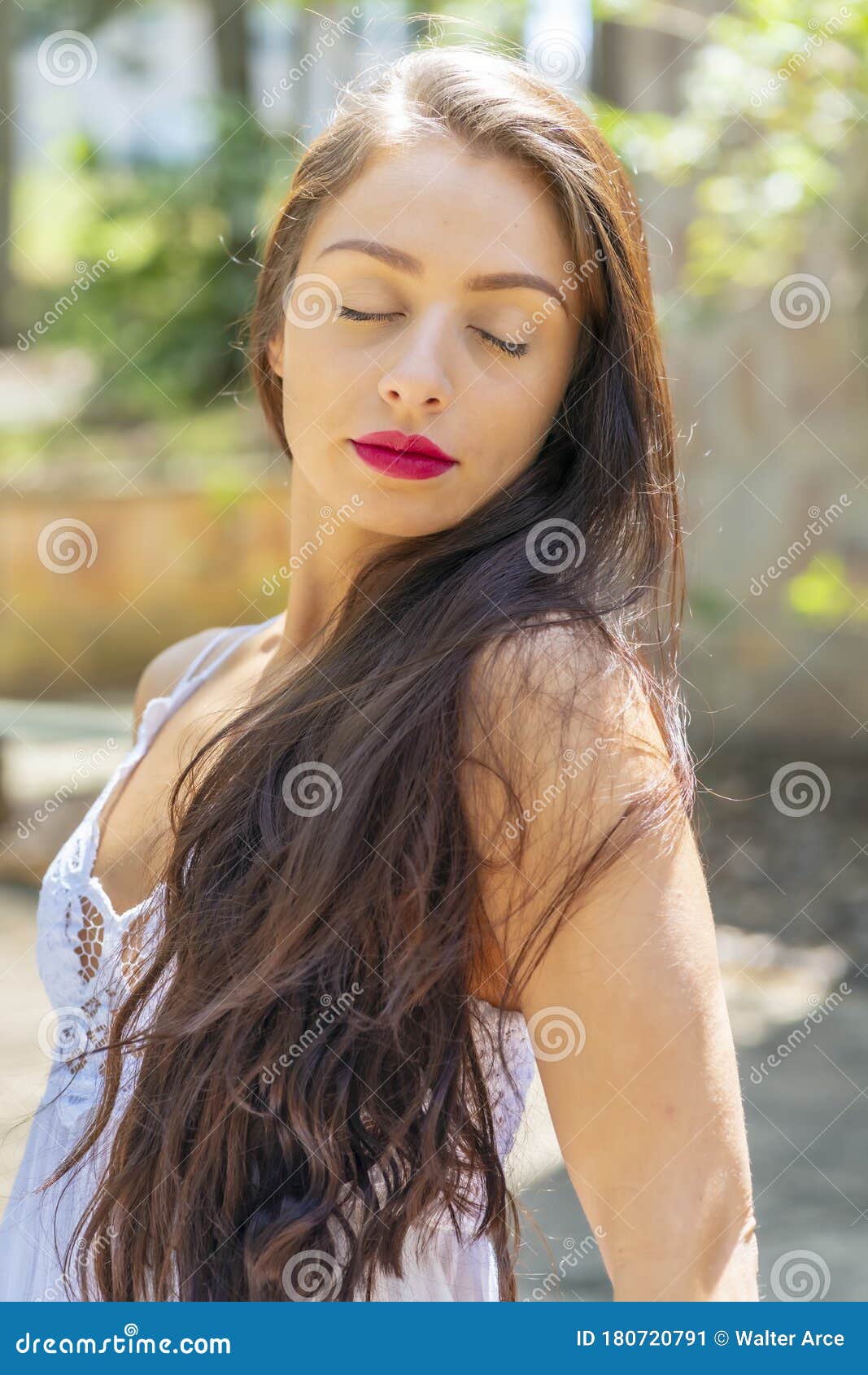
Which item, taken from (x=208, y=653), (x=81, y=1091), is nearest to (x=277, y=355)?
(x=208, y=653)

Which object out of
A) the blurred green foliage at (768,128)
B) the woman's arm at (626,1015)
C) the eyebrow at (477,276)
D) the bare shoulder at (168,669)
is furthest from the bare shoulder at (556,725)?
the blurred green foliage at (768,128)

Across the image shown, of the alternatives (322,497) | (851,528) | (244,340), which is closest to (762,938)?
(851,528)

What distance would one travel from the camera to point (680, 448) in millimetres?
5164

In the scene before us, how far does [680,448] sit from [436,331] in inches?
161

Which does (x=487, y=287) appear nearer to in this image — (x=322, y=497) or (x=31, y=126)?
(x=322, y=497)

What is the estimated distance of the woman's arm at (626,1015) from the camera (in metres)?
0.98

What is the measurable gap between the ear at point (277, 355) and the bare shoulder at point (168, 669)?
1.25 ft

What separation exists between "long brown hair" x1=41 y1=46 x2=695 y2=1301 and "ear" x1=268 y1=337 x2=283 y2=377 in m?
0.34

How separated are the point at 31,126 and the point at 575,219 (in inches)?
400

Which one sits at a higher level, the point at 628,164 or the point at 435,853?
the point at 628,164

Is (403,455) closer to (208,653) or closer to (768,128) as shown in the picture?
(208,653)

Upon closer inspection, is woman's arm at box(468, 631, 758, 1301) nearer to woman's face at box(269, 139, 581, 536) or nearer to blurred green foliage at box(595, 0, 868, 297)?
woman's face at box(269, 139, 581, 536)

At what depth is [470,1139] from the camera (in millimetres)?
1172

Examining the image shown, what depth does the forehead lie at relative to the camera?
3.99ft
